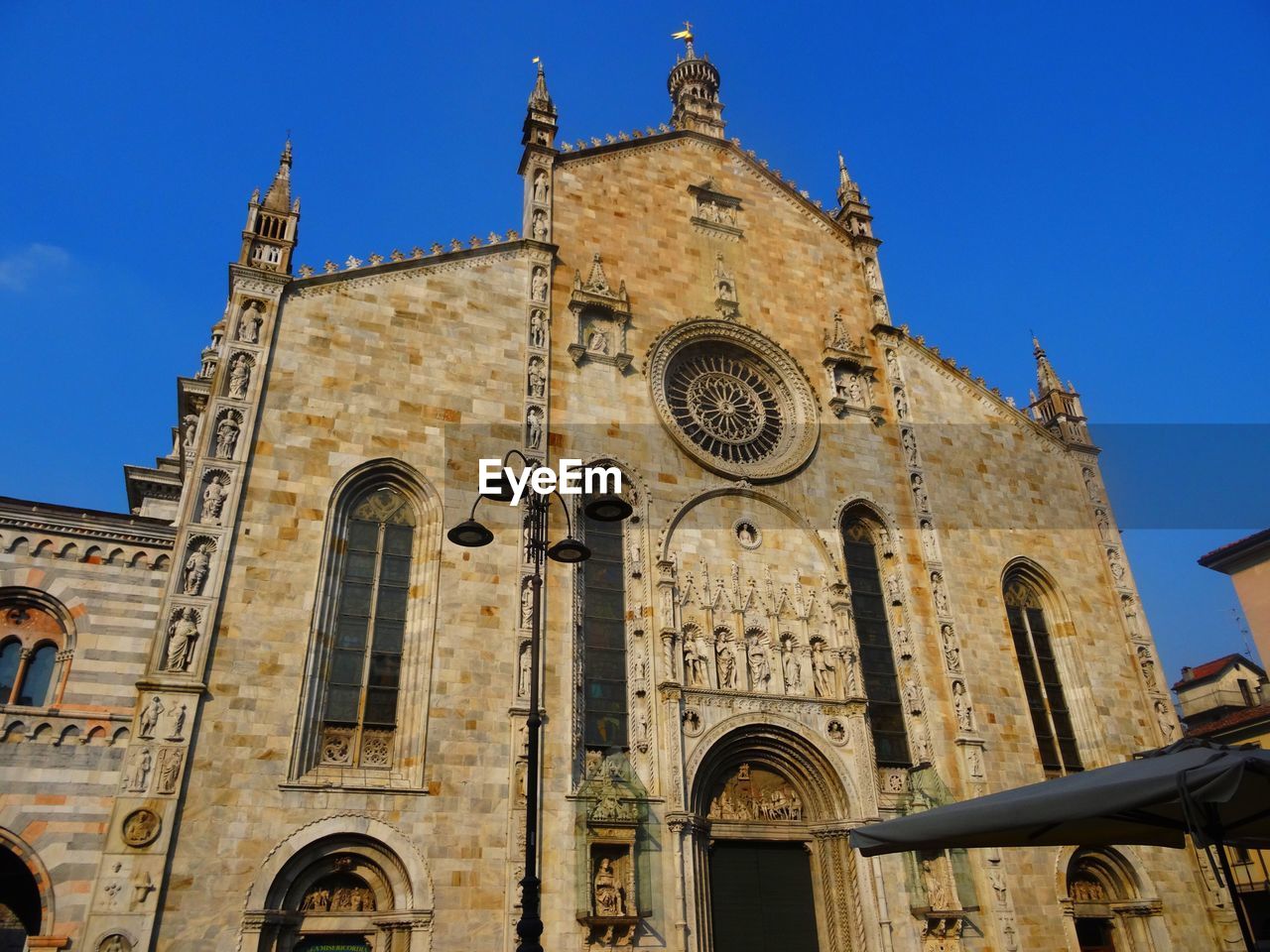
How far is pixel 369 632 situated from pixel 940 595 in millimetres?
13170

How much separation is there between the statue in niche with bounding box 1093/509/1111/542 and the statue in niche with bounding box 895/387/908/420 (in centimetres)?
633

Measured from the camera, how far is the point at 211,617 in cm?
1584

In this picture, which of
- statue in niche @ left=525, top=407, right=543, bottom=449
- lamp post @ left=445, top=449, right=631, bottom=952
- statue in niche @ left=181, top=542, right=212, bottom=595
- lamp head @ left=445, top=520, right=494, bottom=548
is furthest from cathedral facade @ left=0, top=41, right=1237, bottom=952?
lamp head @ left=445, top=520, right=494, bottom=548

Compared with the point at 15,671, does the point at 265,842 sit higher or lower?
lower

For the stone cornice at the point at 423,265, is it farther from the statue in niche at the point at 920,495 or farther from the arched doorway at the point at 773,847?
the arched doorway at the point at 773,847

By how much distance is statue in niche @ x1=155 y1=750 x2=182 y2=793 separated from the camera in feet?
47.1

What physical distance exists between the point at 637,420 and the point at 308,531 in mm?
7657

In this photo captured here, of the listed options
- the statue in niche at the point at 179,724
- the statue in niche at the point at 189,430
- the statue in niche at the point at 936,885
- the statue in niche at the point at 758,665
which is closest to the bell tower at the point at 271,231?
the statue in niche at the point at 189,430

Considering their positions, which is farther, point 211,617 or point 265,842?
point 211,617

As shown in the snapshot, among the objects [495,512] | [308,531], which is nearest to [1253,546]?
[495,512]

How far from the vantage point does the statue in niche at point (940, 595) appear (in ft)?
72.9

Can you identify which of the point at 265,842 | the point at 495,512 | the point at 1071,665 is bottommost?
the point at 265,842

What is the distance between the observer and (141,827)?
45.9 feet

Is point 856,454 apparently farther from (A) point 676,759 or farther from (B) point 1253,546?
(B) point 1253,546
